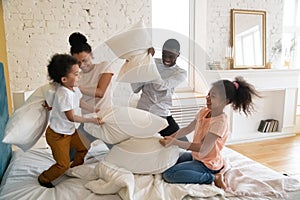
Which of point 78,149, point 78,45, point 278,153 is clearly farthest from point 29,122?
point 278,153

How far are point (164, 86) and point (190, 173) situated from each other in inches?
22.2

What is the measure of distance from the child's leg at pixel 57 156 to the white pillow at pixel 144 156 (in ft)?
0.73

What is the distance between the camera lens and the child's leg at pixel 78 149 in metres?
1.48

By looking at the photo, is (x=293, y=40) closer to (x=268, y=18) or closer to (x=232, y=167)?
(x=268, y=18)

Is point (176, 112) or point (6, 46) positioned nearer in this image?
point (176, 112)

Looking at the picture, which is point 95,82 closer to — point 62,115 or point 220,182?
point 62,115

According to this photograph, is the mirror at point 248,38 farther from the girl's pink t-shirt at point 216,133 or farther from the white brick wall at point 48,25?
the girl's pink t-shirt at point 216,133

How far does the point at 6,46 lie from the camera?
9.12 ft

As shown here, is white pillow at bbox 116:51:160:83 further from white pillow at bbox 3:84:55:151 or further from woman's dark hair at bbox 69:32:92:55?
white pillow at bbox 3:84:55:151

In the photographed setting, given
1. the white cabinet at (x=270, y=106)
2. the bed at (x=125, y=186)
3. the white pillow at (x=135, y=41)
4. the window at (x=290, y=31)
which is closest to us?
the bed at (x=125, y=186)

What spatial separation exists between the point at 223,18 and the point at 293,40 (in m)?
1.42

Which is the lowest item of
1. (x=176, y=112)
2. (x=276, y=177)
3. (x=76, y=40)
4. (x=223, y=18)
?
(x=276, y=177)

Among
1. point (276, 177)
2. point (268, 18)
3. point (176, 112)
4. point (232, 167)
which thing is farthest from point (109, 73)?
point (268, 18)

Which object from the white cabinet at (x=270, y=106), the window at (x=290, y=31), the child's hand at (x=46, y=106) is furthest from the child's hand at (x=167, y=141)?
the window at (x=290, y=31)
